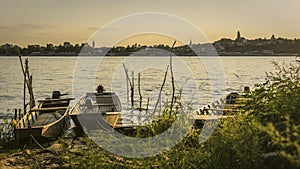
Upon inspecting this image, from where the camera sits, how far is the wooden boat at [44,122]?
11.1 meters

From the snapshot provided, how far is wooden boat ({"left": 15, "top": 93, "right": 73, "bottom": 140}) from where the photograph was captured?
36.3 feet

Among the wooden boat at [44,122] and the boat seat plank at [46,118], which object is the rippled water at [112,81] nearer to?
the wooden boat at [44,122]

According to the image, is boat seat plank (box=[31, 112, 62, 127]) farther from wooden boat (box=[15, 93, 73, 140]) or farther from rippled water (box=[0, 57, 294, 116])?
rippled water (box=[0, 57, 294, 116])

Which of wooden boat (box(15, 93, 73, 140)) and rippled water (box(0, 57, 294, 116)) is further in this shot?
rippled water (box(0, 57, 294, 116))

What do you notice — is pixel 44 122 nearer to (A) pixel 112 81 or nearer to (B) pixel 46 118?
(B) pixel 46 118

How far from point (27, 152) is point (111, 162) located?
133 inches

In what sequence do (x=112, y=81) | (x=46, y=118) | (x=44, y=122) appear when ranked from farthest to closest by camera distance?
(x=112, y=81) < (x=46, y=118) < (x=44, y=122)

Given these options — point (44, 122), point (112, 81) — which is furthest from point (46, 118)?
point (112, 81)

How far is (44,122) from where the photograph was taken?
1317cm

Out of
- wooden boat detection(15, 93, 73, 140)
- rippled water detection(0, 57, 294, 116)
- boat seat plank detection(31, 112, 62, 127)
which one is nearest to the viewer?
wooden boat detection(15, 93, 73, 140)

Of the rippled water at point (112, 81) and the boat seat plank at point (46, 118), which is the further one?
the rippled water at point (112, 81)

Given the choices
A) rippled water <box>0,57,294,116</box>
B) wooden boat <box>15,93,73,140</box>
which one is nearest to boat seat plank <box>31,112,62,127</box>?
wooden boat <box>15,93,73,140</box>

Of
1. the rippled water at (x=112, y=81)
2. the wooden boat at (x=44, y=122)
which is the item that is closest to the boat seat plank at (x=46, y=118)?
the wooden boat at (x=44, y=122)

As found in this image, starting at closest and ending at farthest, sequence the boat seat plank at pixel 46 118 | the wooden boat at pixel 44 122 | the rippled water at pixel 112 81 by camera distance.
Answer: the wooden boat at pixel 44 122 → the boat seat plank at pixel 46 118 → the rippled water at pixel 112 81
